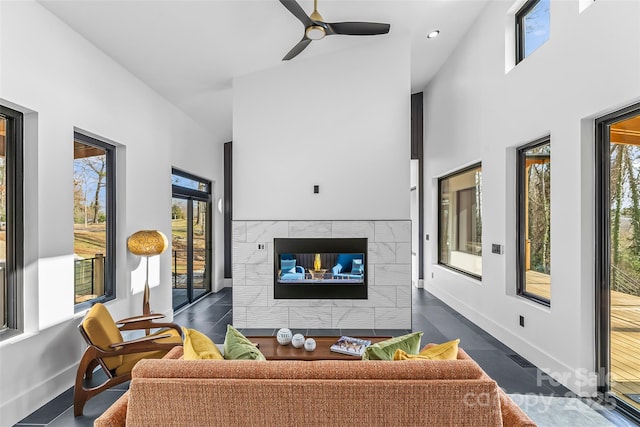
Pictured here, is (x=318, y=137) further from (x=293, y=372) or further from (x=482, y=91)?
(x=293, y=372)

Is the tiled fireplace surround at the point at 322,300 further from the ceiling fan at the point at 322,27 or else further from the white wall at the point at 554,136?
the ceiling fan at the point at 322,27

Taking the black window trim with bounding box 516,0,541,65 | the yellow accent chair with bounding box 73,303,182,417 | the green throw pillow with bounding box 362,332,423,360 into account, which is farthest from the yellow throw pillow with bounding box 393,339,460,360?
the black window trim with bounding box 516,0,541,65

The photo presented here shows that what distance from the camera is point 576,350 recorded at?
107 inches

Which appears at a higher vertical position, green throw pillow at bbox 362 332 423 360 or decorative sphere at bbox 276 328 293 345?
green throw pillow at bbox 362 332 423 360

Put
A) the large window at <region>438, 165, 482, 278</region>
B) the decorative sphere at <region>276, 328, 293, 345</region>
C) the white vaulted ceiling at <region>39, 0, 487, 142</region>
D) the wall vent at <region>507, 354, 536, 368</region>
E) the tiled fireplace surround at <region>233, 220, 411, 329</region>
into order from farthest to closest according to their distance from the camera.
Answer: the large window at <region>438, 165, 482, 278</region> < the tiled fireplace surround at <region>233, 220, 411, 329</region> < the wall vent at <region>507, 354, 536, 368</region> < the white vaulted ceiling at <region>39, 0, 487, 142</region> < the decorative sphere at <region>276, 328, 293, 345</region>

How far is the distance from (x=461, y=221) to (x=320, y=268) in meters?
2.48

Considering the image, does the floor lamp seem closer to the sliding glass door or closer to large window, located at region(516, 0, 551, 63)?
the sliding glass door

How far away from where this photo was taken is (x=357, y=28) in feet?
10.5

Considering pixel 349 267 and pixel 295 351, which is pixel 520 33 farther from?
pixel 295 351

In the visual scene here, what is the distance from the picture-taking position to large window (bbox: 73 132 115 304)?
10.5ft

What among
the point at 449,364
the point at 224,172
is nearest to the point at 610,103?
the point at 449,364

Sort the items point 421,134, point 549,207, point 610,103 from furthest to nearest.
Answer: point 421,134 < point 549,207 < point 610,103

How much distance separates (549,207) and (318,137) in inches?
104

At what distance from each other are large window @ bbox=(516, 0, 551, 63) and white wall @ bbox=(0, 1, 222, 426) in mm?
4310
